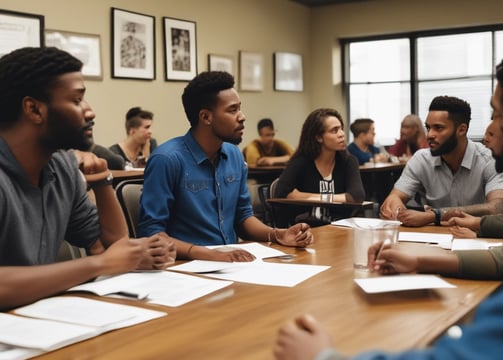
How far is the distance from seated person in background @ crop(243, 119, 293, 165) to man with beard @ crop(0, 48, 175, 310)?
17.7 feet

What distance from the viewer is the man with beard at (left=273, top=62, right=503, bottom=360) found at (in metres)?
0.71

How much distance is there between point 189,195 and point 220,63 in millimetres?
5379

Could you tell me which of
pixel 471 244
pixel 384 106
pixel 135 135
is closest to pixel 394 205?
pixel 471 244

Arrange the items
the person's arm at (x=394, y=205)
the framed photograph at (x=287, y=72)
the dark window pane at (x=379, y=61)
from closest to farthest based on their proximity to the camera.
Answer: the person's arm at (x=394, y=205), the framed photograph at (x=287, y=72), the dark window pane at (x=379, y=61)

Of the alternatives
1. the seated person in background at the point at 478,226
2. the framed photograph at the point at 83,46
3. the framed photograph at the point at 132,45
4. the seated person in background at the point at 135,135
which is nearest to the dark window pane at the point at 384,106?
the framed photograph at the point at 132,45

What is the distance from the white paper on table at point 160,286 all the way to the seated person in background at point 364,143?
18.8ft

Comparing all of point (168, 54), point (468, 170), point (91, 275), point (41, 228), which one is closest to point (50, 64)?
point (41, 228)

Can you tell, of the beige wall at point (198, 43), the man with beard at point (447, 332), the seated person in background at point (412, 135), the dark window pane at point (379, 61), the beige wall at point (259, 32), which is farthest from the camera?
the dark window pane at point (379, 61)

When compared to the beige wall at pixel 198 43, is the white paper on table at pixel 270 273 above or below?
below

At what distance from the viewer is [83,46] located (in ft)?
18.4

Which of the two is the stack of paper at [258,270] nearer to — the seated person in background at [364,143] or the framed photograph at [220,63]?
the seated person in background at [364,143]

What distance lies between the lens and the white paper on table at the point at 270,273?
1.54 metres

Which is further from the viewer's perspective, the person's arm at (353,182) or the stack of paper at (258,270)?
the person's arm at (353,182)

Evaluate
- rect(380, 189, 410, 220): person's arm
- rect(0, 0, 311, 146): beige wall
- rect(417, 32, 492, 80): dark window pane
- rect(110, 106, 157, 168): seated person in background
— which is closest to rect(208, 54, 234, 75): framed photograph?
rect(0, 0, 311, 146): beige wall
